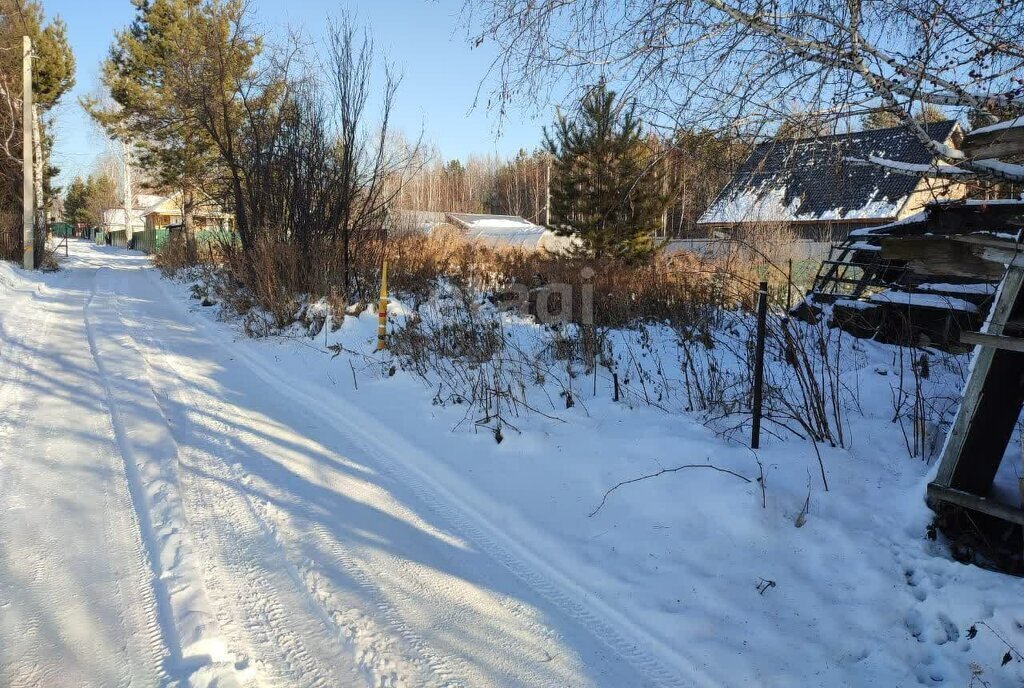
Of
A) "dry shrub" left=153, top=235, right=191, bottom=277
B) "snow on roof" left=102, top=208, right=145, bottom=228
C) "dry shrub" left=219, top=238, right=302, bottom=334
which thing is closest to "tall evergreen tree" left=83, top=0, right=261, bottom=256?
"dry shrub" left=153, top=235, right=191, bottom=277

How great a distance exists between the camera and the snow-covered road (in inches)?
111

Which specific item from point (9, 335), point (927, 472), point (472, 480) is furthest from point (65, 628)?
point (9, 335)

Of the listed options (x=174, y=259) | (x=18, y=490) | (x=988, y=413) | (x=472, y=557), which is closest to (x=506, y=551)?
(x=472, y=557)

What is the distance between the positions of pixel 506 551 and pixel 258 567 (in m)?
1.40

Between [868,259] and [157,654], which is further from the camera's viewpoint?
[868,259]

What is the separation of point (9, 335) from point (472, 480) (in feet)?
27.4

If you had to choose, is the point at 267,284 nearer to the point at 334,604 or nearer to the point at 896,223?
the point at 334,604

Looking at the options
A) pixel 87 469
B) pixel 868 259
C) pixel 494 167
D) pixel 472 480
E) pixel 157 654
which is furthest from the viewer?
pixel 494 167

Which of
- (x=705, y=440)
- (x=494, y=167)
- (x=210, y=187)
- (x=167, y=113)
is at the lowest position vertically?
(x=705, y=440)

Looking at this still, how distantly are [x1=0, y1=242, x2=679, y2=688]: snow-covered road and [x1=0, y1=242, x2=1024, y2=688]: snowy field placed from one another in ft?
0.05

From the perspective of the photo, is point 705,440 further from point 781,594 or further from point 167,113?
point 167,113

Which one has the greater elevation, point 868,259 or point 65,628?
point 868,259

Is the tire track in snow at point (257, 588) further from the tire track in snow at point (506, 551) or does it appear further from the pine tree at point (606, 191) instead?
the pine tree at point (606, 191)

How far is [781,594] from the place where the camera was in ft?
11.3
